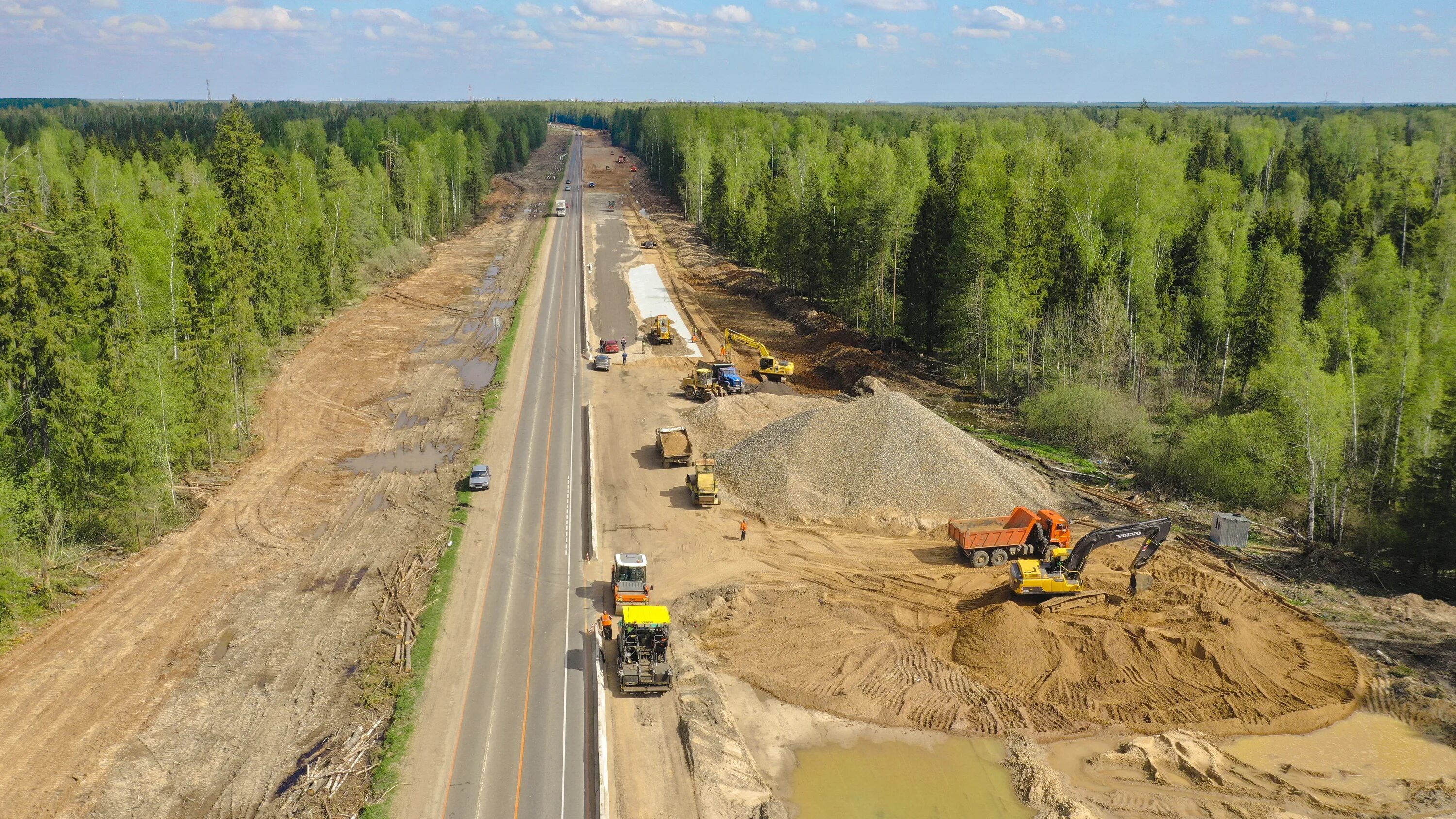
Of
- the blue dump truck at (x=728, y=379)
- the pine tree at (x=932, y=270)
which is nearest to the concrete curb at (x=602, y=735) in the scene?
the blue dump truck at (x=728, y=379)

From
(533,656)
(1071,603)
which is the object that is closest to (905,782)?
(1071,603)

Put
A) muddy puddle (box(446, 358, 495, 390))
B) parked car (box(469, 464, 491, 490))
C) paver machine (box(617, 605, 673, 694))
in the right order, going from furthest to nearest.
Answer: muddy puddle (box(446, 358, 495, 390)), parked car (box(469, 464, 491, 490)), paver machine (box(617, 605, 673, 694))

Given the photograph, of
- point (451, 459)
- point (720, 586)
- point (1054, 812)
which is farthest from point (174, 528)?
point (1054, 812)

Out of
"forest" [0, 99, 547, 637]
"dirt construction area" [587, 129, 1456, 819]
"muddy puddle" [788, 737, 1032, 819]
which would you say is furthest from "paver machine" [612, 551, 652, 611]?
"forest" [0, 99, 547, 637]

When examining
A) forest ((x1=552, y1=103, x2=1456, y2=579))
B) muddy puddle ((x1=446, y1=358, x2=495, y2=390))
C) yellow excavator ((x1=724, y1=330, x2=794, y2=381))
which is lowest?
muddy puddle ((x1=446, y1=358, x2=495, y2=390))

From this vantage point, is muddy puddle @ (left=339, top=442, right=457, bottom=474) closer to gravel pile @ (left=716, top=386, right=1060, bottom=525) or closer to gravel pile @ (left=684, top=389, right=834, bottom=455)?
gravel pile @ (left=684, top=389, right=834, bottom=455)

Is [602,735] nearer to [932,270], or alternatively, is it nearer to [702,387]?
Result: [702,387]
